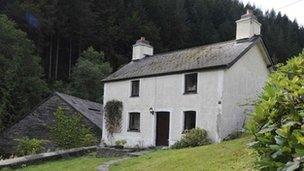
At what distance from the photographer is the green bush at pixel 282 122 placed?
4.15 m

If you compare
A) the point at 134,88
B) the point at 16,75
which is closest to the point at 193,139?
the point at 134,88

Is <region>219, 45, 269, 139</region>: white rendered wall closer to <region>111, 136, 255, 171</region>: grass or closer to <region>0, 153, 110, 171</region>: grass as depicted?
<region>111, 136, 255, 171</region>: grass

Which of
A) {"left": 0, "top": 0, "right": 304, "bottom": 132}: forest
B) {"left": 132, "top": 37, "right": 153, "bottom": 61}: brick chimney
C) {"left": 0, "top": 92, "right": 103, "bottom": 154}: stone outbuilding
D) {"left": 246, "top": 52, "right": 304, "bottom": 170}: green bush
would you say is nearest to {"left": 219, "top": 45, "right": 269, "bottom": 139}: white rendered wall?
{"left": 132, "top": 37, "right": 153, "bottom": 61}: brick chimney

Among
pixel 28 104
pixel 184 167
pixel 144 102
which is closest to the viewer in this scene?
pixel 184 167

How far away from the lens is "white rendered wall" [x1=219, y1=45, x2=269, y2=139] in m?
24.1

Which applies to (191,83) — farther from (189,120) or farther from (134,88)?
(134,88)

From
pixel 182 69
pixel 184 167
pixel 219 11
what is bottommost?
pixel 184 167

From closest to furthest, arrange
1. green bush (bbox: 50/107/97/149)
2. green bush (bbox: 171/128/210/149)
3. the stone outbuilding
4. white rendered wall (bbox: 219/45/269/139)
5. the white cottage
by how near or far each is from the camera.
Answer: green bush (bbox: 171/128/210/149)
white rendered wall (bbox: 219/45/269/139)
the white cottage
green bush (bbox: 50/107/97/149)
the stone outbuilding

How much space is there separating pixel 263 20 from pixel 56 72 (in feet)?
125

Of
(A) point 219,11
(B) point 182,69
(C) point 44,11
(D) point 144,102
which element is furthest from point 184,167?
(A) point 219,11

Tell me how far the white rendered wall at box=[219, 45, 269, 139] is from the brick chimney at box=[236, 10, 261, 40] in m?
0.83

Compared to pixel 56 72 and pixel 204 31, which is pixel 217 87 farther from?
pixel 204 31

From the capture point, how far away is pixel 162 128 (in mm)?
27078

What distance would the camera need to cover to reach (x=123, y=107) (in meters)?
30.0
